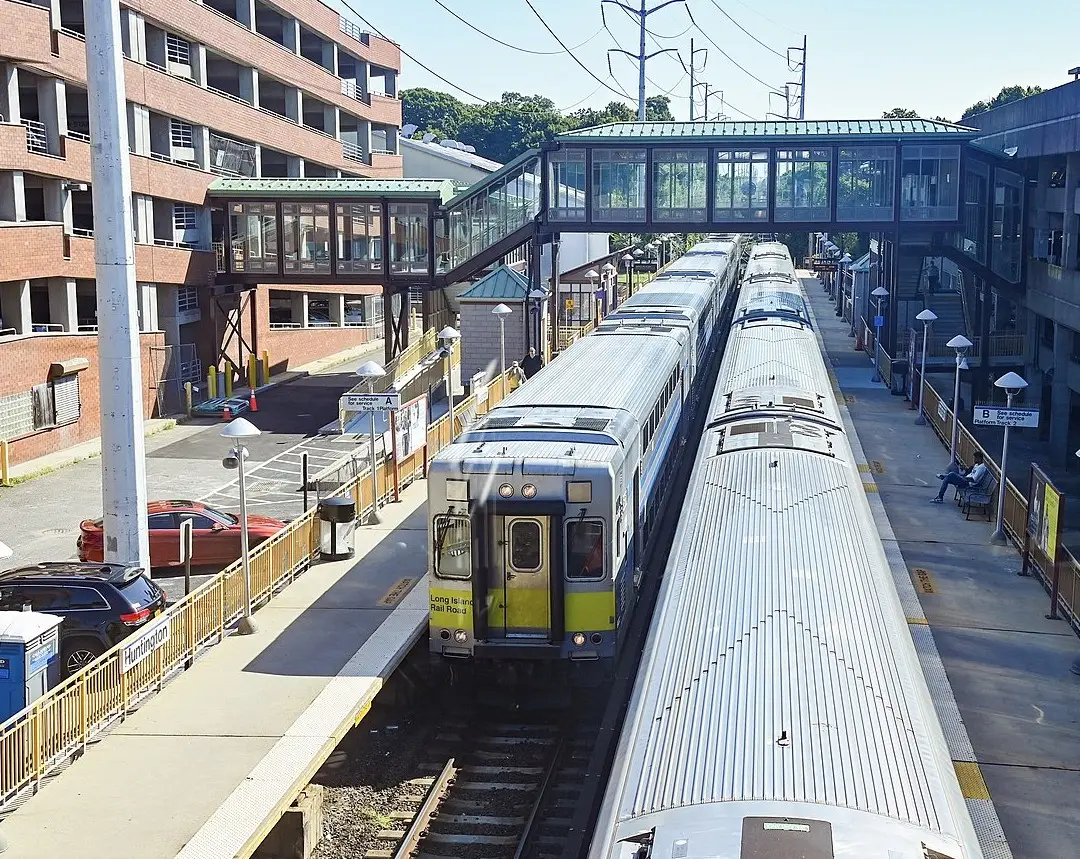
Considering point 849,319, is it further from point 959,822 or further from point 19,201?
point 959,822

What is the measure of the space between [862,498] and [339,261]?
95.1 feet

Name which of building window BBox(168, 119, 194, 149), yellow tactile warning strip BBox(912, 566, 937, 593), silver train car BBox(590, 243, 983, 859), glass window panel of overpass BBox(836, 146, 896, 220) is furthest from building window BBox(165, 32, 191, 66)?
silver train car BBox(590, 243, 983, 859)

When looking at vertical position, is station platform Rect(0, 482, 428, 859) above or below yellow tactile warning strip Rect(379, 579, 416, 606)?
below

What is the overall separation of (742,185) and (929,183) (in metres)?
5.87

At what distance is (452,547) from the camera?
1476 centimetres

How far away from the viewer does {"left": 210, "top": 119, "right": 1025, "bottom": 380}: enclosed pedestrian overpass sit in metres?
41.2

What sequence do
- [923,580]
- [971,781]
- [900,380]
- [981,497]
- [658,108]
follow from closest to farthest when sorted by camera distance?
[971,781] < [923,580] < [981,497] < [900,380] < [658,108]

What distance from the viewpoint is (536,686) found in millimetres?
15344

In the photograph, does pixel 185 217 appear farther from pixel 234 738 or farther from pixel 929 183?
pixel 234 738

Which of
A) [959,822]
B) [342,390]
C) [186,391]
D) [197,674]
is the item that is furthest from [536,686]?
[342,390]

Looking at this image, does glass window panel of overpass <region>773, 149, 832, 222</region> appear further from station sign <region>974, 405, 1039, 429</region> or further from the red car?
the red car

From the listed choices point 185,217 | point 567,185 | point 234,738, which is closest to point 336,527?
point 234,738

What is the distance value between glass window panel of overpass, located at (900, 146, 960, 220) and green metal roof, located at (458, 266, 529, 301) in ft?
41.2

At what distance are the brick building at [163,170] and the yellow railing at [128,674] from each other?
1427 cm
